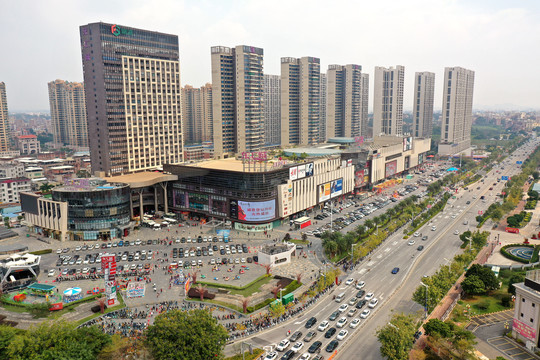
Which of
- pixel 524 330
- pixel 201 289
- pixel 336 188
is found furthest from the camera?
pixel 336 188

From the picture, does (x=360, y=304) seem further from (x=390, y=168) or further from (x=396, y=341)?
(x=390, y=168)

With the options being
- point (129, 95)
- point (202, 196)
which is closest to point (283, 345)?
point (202, 196)

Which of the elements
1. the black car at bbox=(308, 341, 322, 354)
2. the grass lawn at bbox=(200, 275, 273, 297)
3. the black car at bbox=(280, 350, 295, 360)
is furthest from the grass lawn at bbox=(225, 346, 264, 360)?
the grass lawn at bbox=(200, 275, 273, 297)

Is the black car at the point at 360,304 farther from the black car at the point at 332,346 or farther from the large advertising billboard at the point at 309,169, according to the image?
the large advertising billboard at the point at 309,169

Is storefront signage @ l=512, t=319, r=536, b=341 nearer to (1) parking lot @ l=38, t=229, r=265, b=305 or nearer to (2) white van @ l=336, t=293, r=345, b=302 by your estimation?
(2) white van @ l=336, t=293, r=345, b=302

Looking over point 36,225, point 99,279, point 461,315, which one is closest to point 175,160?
point 36,225

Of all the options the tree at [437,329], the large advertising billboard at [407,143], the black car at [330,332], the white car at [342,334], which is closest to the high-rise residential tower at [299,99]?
the large advertising billboard at [407,143]

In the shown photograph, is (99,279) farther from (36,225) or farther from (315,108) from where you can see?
(315,108)
